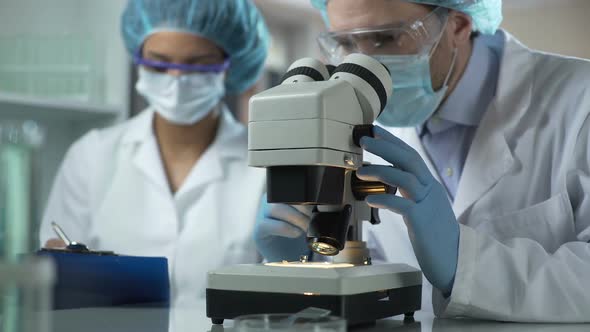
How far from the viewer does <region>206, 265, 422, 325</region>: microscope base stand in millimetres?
990

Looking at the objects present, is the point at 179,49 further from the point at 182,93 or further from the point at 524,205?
the point at 524,205

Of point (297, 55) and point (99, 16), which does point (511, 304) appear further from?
point (297, 55)

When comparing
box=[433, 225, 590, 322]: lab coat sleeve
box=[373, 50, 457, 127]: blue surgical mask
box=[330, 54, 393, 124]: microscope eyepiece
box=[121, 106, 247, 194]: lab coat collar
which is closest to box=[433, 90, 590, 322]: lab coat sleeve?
box=[433, 225, 590, 322]: lab coat sleeve

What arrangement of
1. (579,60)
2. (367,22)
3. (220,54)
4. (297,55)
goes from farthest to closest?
(297,55)
(220,54)
(579,60)
(367,22)

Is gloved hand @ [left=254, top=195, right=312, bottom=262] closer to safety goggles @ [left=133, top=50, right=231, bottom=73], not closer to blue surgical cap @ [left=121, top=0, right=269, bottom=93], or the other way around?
safety goggles @ [left=133, top=50, right=231, bottom=73]

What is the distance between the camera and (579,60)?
5.36 ft

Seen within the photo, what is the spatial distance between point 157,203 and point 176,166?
0.19m

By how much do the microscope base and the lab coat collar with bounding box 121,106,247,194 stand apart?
1.39 meters

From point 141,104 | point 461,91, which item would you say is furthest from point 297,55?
point 461,91

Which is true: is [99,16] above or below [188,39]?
above

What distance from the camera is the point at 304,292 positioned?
100 centimetres

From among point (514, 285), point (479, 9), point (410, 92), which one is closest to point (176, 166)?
point (410, 92)

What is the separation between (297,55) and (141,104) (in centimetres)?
241

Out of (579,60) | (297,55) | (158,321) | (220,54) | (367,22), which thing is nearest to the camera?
(158,321)
